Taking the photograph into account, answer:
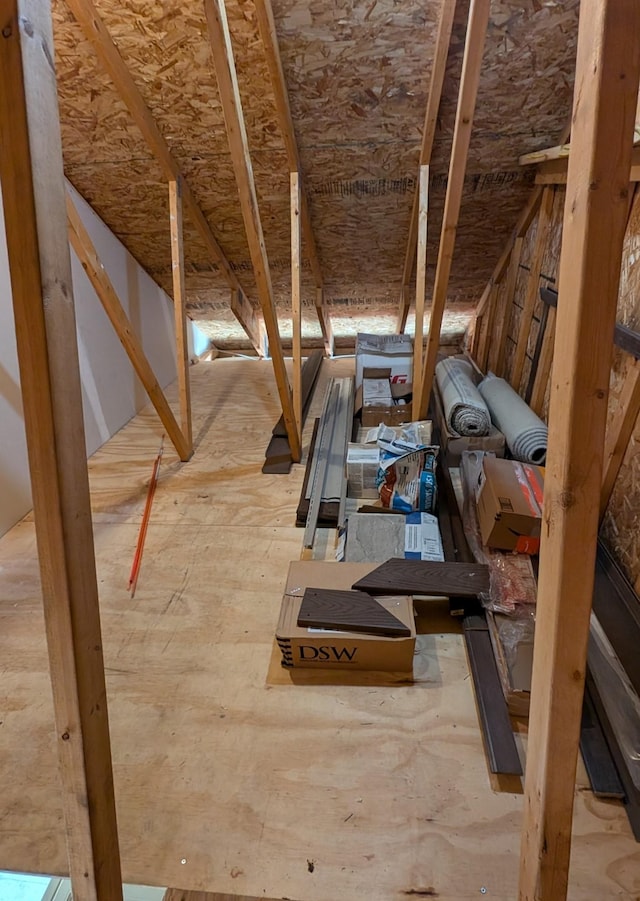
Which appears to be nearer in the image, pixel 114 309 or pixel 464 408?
pixel 114 309

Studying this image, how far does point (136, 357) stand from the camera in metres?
2.91

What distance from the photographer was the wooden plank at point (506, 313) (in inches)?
149

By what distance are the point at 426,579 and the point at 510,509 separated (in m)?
0.46

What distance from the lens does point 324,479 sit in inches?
113

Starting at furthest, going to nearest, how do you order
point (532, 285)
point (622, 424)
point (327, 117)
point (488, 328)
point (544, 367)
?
point (488, 328), point (532, 285), point (544, 367), point (327, 117), point (622, 424)

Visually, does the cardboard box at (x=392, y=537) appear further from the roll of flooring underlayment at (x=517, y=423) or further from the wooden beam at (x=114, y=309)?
the wooden beam at (x=114, y=309)

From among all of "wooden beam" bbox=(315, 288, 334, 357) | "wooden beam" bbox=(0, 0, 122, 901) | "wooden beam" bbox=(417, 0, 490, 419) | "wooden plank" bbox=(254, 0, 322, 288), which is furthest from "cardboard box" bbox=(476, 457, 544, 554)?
"wooden beam" bbox=(315, 288, 334, 357)

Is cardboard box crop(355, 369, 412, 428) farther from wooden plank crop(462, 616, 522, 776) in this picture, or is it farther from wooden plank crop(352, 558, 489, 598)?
wooden plank crop(462, 616, 522, 776)

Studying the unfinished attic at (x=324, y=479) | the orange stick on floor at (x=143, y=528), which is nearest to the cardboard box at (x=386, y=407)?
the unfinished attic at (x=324, y=479)

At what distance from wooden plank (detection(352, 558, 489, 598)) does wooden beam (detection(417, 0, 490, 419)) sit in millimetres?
1355

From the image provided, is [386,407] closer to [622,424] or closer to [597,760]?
[622,424]

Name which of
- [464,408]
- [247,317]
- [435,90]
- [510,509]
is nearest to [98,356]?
[247,317]

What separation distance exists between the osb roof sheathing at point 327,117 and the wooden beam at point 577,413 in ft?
6.99

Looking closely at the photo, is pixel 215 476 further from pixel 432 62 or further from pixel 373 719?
pixel 432 62
